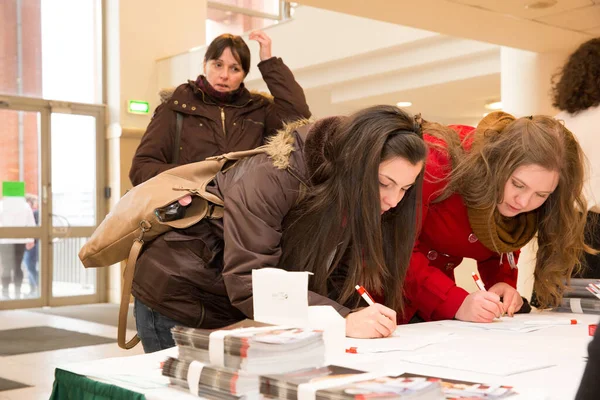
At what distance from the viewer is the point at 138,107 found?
944 centimetres

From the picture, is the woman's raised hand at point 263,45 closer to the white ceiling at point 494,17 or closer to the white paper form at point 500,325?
the white ceiling at point 494,17

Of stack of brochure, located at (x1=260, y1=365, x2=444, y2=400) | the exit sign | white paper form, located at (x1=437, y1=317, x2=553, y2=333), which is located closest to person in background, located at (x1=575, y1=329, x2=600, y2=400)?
stack of brochure, located at (x1=260, y1=365, x2=444, y2=400)

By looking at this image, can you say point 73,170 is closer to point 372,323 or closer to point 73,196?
point 73,196

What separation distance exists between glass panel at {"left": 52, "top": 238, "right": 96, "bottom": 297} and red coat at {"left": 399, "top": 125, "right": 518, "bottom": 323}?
7.52 meters

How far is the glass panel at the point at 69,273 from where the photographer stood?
9156mm

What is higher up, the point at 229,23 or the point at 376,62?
the point at 229,23

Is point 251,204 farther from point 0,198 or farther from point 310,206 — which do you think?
point 0,198

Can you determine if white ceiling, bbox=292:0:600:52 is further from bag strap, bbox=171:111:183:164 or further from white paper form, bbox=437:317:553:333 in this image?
white paper form, bbox=437:317:553:333

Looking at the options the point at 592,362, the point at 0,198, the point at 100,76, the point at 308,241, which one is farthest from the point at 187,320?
the point at 100,76

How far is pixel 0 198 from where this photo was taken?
8.82 m

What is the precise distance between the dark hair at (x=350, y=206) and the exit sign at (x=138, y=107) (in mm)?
7809

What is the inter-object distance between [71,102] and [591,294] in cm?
790

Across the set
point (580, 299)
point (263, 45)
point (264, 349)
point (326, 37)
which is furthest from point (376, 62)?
point (264, 349)

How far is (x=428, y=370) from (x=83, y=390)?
664 millimetres
